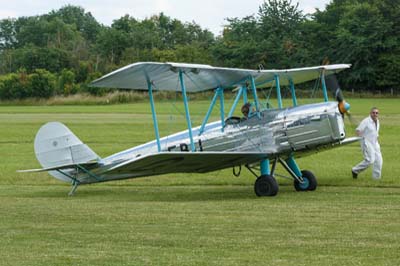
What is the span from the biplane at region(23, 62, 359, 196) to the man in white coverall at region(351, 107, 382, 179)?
4.72 feet

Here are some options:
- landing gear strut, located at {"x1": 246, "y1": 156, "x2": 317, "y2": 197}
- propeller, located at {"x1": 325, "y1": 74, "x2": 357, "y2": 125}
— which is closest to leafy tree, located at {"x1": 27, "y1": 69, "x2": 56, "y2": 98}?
propeller, located at {"x1": 325, "y1": 74, "x2": 357, "y2": 125}

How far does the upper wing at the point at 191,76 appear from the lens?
44.9ft

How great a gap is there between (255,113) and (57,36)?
110830mm

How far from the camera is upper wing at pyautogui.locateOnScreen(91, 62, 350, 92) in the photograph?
44.9 feet

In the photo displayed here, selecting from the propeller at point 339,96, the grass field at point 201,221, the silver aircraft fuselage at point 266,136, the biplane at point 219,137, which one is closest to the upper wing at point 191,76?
the biplane at point 219,137

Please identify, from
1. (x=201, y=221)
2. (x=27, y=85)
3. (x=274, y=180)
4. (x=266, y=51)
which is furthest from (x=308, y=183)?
(x=266, y=51)

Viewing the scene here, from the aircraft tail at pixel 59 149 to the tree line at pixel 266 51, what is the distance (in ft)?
160

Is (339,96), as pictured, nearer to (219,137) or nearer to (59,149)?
(219,137)

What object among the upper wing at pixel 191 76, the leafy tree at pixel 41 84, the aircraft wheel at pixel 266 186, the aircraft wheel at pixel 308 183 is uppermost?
the upper wing at pixel 191 76

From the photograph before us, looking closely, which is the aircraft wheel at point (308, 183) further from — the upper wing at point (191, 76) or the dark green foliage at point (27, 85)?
the dark green foliage at point (27, 85)

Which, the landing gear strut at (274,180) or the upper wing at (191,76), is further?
the landing gear strut at (274,180)

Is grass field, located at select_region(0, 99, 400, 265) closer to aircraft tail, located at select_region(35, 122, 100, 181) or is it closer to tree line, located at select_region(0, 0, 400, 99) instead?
aircraft tail, located at select_region(35, 122, 100, 181)

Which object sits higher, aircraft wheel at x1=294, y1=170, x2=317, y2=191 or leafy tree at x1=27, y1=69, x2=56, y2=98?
leafy tree at x1=27, y1=69, x2=56, y2=98

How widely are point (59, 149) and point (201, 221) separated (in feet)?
18.3
